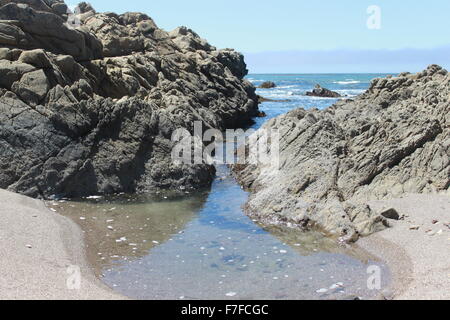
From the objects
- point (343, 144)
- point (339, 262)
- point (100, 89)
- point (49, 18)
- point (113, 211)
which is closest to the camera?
point (339, 262)

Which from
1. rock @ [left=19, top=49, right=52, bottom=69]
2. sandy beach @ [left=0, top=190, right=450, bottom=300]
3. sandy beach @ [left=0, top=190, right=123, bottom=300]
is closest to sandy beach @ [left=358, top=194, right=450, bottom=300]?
sandy beach @ [left=0, top=190, right=450, bottom=300]

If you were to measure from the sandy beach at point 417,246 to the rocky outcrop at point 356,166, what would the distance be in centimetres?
68

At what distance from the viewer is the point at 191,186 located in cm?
2480

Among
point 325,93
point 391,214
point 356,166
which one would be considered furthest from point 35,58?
point 325,93

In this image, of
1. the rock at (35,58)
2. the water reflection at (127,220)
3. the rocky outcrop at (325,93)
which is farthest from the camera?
the rocky outcrop at (325,93)

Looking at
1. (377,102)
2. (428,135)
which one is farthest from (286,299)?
(377,102)

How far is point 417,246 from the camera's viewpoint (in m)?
15.2

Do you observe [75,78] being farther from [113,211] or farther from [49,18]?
[113,211]

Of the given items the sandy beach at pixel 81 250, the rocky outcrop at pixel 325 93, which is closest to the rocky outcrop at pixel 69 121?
the sandy beach at pixel 81 250

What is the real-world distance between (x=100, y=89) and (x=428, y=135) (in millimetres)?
19971

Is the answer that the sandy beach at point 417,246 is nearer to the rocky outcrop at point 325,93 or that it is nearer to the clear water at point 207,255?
the clear water at point 207,255

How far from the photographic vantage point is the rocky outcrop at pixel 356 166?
18.5 meters

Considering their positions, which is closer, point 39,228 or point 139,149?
point 39,228

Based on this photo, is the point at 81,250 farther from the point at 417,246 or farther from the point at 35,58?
the point at 35,58
